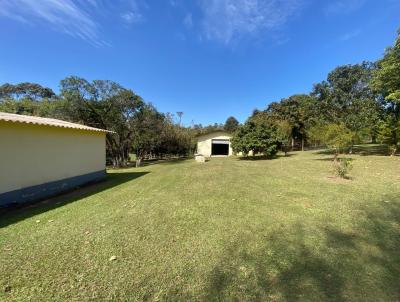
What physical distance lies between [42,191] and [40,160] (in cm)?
110

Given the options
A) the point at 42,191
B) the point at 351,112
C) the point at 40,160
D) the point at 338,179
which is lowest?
the point at 42,191

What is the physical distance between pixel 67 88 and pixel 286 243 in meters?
22.5

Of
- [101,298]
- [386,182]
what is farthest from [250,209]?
[386,182]

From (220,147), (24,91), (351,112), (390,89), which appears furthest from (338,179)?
(24,91)

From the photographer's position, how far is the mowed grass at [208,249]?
2814 millimetres

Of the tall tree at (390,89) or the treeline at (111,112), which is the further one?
the treeline at (111,112)

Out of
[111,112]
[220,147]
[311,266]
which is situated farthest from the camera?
[220,147]

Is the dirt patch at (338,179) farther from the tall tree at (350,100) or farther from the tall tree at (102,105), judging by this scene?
the tall tree at (102,105)

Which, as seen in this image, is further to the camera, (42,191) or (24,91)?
(24,91)

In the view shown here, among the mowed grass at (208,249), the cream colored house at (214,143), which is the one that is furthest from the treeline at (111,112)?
the mowed grass at (208,249)

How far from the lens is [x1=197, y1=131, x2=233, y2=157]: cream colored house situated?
32094 millimetres

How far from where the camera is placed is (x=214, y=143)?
3238 cm

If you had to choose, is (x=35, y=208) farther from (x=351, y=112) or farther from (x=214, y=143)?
(x=214, y=143)

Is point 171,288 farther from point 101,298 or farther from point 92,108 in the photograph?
point 92,108
